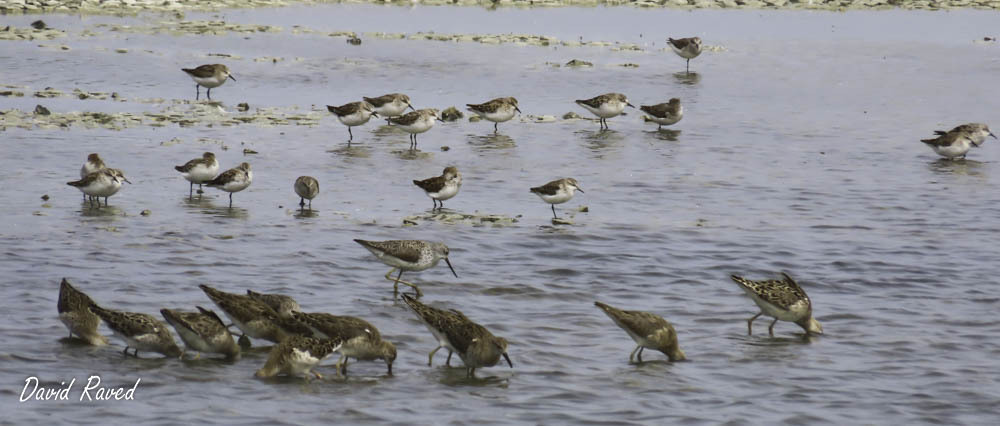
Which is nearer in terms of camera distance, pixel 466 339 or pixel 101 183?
pixel 466 339

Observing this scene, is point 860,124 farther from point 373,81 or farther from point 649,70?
point 373,81

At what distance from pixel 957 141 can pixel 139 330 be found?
19580mm

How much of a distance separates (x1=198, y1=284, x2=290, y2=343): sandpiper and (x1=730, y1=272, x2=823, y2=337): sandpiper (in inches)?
210

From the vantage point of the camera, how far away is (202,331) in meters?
13.9

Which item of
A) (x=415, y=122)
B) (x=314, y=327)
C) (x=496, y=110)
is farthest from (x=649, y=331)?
(x=496, y=110)

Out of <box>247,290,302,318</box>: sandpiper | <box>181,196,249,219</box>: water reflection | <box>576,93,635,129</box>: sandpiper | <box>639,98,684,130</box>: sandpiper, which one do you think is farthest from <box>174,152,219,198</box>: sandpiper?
<box>639,98,684,130</box>: sandpiper

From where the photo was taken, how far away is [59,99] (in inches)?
1288

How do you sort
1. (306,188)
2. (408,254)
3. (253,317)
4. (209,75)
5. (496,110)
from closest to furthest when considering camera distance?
(253,317), (408,254), (306,188), (496,110), (209,75)

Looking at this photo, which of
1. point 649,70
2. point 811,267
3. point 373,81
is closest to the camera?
point 811,267

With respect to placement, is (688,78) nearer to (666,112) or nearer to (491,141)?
(666,112)

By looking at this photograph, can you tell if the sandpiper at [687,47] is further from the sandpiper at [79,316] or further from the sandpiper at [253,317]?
the sandpiper at [79,316]

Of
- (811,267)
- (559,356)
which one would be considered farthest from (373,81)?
(559,356)

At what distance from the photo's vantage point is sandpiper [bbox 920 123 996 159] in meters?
28.0

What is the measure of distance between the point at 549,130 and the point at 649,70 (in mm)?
11987
